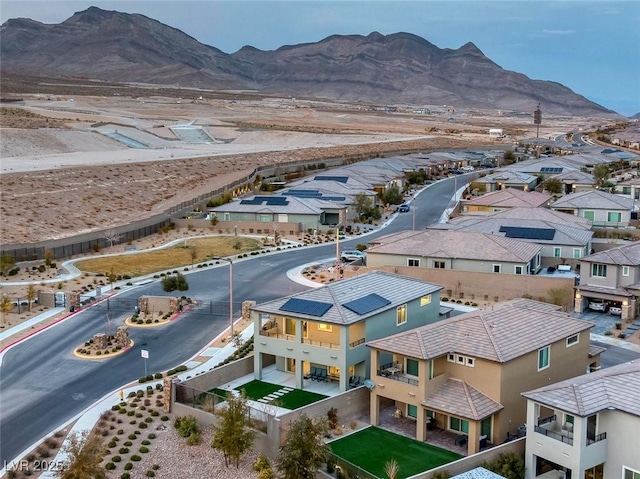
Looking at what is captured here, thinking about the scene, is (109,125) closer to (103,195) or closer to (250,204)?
(103,195)

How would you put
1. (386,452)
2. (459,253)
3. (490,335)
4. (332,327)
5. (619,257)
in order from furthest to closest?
(459,253) < (619,257) < (332,327) < (490,335) < (386,452)

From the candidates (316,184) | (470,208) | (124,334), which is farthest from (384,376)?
(316,184)

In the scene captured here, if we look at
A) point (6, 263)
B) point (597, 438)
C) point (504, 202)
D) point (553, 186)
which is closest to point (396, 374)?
point (597, 438)

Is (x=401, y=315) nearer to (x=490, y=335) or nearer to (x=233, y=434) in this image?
(x=490, y=335)

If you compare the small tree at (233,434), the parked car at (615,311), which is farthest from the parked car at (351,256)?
the small tree at (233,434)

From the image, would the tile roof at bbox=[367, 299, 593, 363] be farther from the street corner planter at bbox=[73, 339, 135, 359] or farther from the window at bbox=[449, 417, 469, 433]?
the street corner planter at bbox=[73, 339, 135, 359]

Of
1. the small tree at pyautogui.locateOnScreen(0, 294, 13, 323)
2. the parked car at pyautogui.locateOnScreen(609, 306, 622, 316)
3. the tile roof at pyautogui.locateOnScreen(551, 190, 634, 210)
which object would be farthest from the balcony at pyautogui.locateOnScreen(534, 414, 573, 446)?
the tile roof at pyautogui.locateOnScreen(551, 190, 634, 210)

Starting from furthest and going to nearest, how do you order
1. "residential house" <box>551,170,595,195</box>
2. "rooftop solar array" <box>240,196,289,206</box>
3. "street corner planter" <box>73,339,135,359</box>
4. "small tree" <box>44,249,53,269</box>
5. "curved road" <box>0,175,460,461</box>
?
"residential house" <box>551,170,595,195</box>
"rooftop solar array" <box>240,196,289,206</box>
"small tree" <box>44,249,53,269</box>
"street corner planter" <box>73,339,135,359</box>
"curved road" <box>0,175,460,461</box>
